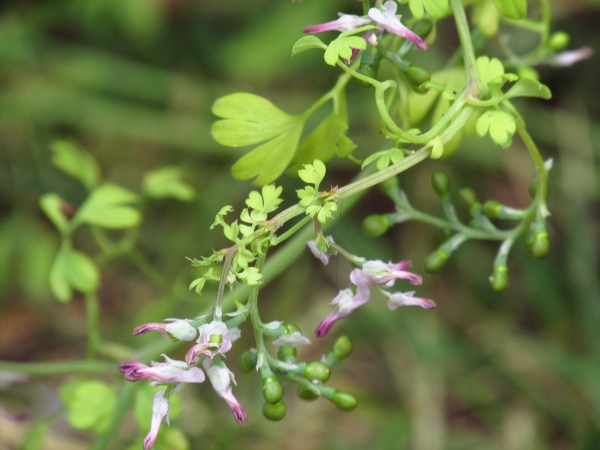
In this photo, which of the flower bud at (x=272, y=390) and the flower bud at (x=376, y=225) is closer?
the flower bud at (x=272, y=390)

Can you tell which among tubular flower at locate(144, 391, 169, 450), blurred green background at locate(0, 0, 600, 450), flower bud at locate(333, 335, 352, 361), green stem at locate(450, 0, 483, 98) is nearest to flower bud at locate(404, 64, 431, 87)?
green stem at locate(450, 0, 483, 98)

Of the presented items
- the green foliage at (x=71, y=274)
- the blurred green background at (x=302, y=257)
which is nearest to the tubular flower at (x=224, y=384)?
the green foliage at (x=71, y=274)

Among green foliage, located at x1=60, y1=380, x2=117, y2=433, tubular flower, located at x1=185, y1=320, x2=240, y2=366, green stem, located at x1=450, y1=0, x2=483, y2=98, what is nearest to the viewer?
tubular flower, located at x1=185, y1=320, x2=240, y2=366

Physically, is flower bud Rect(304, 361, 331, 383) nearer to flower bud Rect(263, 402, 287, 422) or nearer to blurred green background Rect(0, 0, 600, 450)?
flower bud Rect(263, 402, 287, 422)

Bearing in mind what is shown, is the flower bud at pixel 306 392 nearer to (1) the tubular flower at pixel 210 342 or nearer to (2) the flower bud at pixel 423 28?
(1) the tubular flower at pixel 210 342

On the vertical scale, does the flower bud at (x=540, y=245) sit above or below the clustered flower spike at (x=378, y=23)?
below
